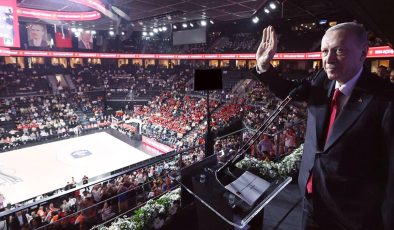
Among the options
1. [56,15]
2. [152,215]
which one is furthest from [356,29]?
[56,15]

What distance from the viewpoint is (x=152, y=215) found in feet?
11.4

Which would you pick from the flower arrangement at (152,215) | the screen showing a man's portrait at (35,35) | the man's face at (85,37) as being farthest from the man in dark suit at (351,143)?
the man's face at (85,37)

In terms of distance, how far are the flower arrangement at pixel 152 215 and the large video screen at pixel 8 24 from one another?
7417mm

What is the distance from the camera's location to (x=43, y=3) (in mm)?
12438

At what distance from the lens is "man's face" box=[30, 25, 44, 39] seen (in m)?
19.2

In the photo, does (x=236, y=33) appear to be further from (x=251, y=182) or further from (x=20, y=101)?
(x=251, y=182)

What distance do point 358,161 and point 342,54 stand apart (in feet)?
1.85

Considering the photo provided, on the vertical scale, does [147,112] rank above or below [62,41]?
below

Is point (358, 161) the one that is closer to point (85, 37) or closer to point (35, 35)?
point (35, 35)

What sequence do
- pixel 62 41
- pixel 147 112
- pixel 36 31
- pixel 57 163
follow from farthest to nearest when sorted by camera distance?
pixel 147 112 → pixel 62 41 → pixel 36 31 → pixel 57 163

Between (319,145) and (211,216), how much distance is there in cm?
136

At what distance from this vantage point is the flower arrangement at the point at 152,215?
324cm

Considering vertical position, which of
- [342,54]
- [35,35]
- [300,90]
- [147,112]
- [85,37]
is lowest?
[147,112]

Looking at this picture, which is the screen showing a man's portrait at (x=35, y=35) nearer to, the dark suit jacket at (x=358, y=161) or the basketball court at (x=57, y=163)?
the basketball court at (x=57, y=163)
